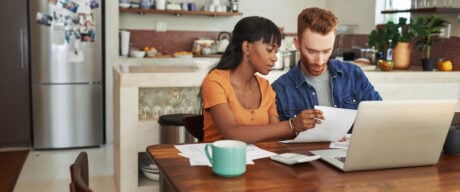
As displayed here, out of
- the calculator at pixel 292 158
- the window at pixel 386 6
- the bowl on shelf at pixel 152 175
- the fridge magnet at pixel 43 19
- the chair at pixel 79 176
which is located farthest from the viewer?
the window at pixel 386 6

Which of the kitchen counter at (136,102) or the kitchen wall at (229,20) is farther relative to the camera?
the kitchen wall at (229,20)

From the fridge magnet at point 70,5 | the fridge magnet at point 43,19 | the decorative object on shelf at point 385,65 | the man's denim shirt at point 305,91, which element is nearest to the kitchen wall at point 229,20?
the fridge magnet at point 70,5

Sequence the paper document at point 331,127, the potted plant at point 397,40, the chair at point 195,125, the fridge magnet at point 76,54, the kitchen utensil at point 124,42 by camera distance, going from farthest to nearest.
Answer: the kitchen utensil at point 124,42, the fridge magnet at point 76,54, the potted plant at point 397,40, the chair at point 195,125, the paper document at point 331,127

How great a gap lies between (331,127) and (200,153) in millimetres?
473

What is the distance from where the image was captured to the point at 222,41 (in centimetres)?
589

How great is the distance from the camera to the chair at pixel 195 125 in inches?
83.4

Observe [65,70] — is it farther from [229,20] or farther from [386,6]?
[386,6]

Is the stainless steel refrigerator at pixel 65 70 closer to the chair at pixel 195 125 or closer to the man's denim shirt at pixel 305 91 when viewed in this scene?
the chair at pixel 195 125

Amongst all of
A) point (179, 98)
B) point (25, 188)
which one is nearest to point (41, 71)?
point (25, 188)

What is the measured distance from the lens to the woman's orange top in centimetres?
188

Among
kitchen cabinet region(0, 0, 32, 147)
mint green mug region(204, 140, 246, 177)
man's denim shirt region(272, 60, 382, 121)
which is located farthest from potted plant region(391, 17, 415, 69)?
kitchen cabinet region(0, 0, 32, 147)

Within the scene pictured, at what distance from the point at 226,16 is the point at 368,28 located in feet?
5.74

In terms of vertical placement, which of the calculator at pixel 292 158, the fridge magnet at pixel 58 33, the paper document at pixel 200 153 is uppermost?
the fridge magnet at pixel 58 33

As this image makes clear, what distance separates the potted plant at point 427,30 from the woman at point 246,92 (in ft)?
6.72
